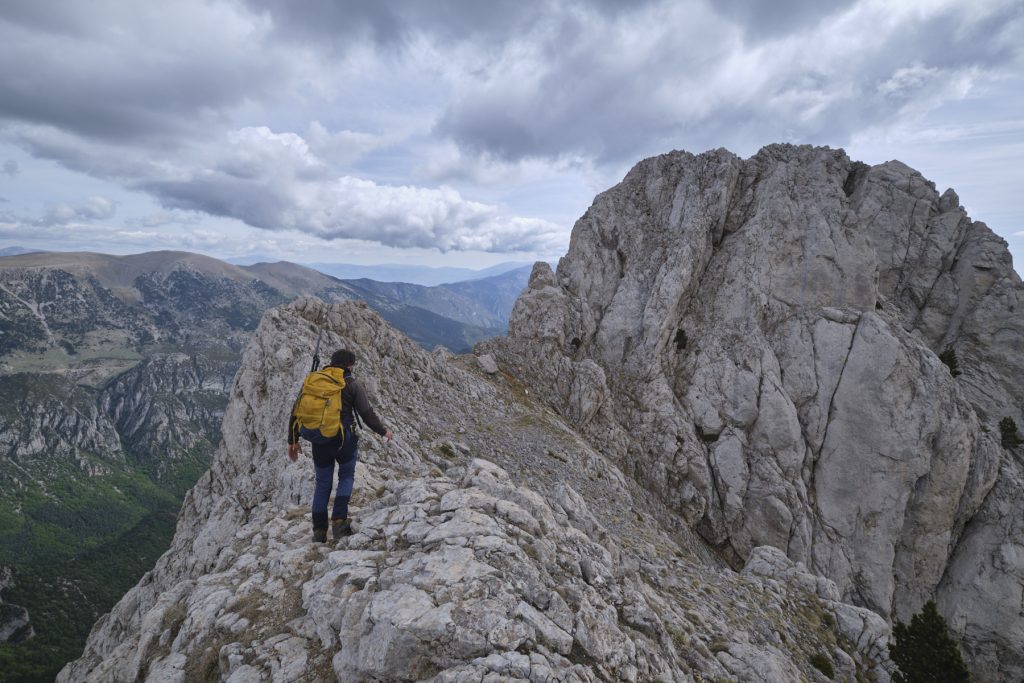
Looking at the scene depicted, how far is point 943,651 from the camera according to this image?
22391 millimetres

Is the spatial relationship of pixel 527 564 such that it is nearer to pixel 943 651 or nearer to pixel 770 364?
→ pixel 943 651

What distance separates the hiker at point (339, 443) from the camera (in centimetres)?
1276

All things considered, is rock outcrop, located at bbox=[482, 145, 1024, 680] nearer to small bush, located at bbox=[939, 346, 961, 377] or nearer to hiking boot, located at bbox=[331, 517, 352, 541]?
small bush, located at bbox=[939, 346, 961, 377]

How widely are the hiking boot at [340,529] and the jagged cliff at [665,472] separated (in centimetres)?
71

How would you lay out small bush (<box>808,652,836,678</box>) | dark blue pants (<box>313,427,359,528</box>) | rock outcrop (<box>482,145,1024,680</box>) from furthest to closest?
rock outcrop (<box>482,145,1024,680</box>)
small bush (<box>808,652,836,678</box>)
dark blue pants (<box>313,427,359,528</box>)

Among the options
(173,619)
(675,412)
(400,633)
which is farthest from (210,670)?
(675,412)

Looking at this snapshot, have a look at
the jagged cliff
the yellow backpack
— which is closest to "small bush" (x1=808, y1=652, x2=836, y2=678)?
the jagged cliff

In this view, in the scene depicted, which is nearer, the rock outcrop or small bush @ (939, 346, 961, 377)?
the rock outcrop

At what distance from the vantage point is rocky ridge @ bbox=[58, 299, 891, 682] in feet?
32.2

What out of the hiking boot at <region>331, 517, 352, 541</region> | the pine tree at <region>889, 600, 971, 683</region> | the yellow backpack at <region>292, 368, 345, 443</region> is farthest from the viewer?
the pine tree at <region>889, 600, 971, 683</region>

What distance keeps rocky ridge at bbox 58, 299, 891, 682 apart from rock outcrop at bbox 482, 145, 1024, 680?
2091 centimetres

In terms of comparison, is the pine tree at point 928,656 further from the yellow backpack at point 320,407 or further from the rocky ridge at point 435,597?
the yellow backpack at point 320,407

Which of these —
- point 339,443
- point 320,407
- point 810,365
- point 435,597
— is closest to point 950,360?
point 810,365

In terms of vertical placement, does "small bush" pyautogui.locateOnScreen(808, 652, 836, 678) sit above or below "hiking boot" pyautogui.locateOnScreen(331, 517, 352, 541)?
below
